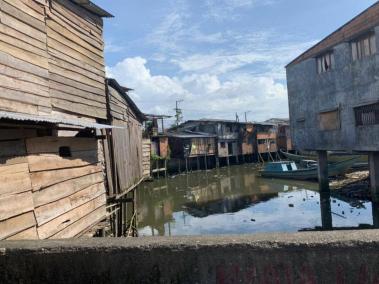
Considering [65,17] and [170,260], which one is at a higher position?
[65,17]

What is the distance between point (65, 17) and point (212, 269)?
7.33 metres

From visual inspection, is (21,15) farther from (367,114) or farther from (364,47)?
(367,114)

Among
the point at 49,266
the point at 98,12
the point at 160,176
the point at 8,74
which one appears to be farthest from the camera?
the point at 160,176

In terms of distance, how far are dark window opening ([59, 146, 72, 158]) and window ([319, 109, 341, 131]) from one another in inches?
621

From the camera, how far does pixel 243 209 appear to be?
72.5 ft

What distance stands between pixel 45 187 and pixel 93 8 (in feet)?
17.6

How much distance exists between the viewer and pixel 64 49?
8.27 meters

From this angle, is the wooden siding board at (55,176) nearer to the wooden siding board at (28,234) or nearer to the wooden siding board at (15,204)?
the wooden siding board at (15,204)

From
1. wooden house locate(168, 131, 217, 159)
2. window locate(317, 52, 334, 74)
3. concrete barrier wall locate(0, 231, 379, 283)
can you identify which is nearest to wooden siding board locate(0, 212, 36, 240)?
concrete barrier wall locate(0, 231, 379, 283)

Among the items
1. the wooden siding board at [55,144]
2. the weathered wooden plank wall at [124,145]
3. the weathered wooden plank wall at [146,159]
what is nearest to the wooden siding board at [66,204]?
the wooden siding board at [55,144]

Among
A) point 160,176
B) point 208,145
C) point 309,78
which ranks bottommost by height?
point 160,176

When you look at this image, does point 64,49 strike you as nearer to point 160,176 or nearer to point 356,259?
point 356,259

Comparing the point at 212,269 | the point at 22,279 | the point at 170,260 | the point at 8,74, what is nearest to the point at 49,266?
the point at 22,279

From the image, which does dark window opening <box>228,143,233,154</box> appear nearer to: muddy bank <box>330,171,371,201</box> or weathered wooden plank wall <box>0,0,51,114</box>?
muddy bank <box>330,171,371,201</box>
